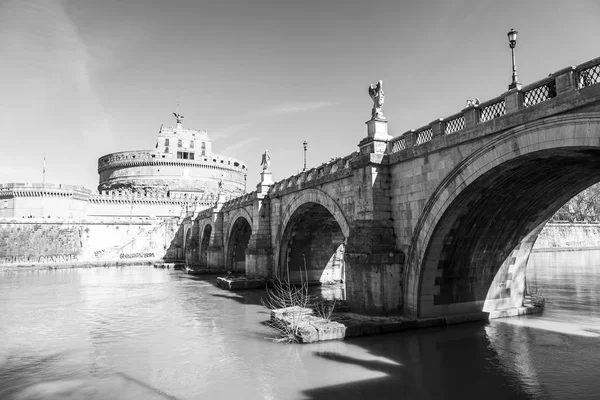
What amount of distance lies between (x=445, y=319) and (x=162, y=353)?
9.63 meters

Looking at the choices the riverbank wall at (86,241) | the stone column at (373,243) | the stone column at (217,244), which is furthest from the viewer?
the riverbank wall at (86,241)

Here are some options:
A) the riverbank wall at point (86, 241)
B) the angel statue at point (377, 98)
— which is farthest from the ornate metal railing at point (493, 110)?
the riverbank wall at point (86, 241)

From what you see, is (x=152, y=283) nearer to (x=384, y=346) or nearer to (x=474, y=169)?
(x=384, y=346)

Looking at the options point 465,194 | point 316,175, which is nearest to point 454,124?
point 465,194

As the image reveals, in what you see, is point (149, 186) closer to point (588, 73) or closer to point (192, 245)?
point (192, 245)

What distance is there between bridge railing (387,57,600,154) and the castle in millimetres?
48400

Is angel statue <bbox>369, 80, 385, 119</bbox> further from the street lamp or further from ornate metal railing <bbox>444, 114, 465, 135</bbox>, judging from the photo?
the street lamp

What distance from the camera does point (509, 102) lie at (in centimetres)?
1134

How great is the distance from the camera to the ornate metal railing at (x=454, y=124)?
13264 millimetres

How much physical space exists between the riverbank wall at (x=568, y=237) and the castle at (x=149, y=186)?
5113 centimetres

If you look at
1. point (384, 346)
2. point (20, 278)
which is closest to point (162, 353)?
point (384, 346)

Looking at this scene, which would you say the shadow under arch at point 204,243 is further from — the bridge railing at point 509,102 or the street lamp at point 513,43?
the street lamp at point 513,43

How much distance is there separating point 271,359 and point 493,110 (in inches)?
374

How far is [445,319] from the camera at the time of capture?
50.2 feet
